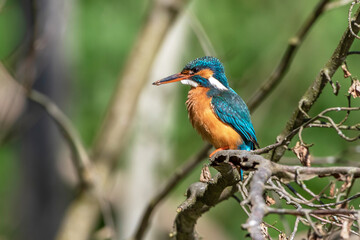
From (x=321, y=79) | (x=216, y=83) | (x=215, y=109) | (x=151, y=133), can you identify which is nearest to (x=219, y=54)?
(x=151, y=133)

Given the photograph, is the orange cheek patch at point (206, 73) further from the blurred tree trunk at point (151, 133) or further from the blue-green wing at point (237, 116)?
the blurred tree trunk at point (151, 133)

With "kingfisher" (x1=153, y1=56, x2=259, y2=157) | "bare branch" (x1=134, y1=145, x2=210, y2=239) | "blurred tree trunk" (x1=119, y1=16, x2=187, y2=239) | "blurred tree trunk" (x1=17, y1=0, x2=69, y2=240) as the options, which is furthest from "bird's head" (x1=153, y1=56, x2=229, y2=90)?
"blurred tree trunk" (x1=119, y1=16, x2=187, y2=239)

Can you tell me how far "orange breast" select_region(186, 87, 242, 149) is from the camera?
11.0ft

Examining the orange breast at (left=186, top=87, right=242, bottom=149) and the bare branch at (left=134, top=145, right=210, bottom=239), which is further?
the bare branch at (left=134, top=145, right=210, bottom=239)

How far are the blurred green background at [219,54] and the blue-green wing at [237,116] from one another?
6.93ft

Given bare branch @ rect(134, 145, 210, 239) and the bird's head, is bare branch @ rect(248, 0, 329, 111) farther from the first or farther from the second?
bare branch @ rect(134, 145, 210, 239)

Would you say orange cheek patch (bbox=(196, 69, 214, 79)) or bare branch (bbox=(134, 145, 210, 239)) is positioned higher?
orange cheek patch (bbox=(196, 69, 214, 79))

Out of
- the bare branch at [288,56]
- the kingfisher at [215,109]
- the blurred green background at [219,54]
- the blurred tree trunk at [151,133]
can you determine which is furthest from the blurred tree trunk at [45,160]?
the bare branch at [288,56]

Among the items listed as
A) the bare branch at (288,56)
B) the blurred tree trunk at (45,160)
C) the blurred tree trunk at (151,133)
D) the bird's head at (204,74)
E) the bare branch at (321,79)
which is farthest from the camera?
the blurred tree trunk at (151,133)

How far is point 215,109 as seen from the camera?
3.45 m

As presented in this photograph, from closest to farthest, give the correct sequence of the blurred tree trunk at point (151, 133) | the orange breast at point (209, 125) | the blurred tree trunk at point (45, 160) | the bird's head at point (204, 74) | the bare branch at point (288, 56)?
the bare branch at point (288, 56) < the orange breast at point (209, 125) < the bird's head at point (204, 74) < the blurred tree trunk at point (45, 160) < the blurred tree trunk at point (151, 133)

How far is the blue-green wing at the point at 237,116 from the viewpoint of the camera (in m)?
3.37

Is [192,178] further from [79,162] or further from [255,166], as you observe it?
[255,166]

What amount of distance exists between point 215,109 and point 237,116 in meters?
0.15
